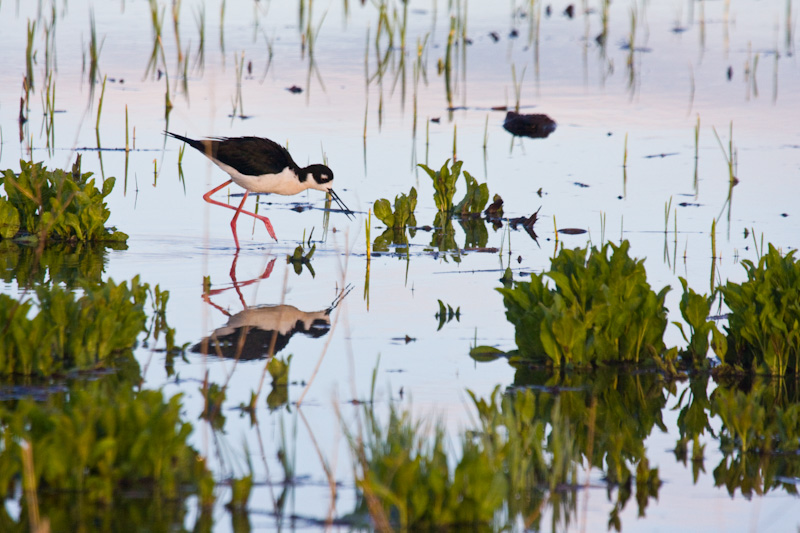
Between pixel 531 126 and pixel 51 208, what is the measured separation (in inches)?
249

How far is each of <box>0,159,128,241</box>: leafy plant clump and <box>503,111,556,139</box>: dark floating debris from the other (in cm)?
583

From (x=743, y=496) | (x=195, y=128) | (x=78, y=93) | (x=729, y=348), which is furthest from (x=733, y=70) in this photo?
(x=743, y=496)

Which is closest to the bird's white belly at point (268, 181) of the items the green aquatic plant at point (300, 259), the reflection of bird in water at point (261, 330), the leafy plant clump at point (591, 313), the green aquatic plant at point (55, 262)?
the green aquatic plant at point (300, 259)

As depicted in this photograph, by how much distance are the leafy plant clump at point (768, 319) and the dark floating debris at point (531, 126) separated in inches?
273

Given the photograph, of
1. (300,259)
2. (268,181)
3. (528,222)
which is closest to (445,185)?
(528,222)

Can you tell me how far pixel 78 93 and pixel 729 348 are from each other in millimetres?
10010

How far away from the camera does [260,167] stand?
8.90 meters

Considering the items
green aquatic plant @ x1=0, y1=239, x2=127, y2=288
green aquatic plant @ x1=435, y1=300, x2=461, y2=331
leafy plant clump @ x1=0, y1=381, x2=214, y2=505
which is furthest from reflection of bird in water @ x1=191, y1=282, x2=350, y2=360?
leafy plant clump @ x1=0, y1=381, x2=214, y2=505

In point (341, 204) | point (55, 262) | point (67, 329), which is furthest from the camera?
point (341, 204)

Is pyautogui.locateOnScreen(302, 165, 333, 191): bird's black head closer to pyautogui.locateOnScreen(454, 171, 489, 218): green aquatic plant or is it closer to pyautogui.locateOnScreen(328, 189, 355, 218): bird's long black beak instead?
pyautogui.locateOnScreen(328, 189, 355, 218): bird's long black beak

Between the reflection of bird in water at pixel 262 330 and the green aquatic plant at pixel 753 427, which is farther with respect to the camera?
the reflection of bird in water at pixel 262 330

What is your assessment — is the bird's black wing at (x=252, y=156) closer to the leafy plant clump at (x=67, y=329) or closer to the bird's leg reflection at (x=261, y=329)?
the bird's leg reflection at (x=261, y=329)

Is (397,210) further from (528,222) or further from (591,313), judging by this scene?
(591,313)

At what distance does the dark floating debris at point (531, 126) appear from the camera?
1242cm
